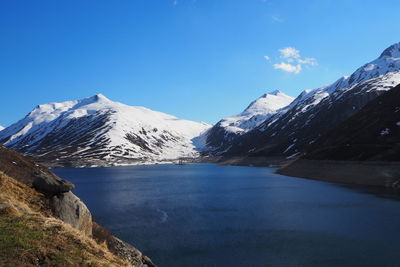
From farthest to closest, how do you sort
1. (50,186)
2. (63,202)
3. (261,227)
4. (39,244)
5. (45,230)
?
1. (261,227)
2. (50,186)
3. (63,202)
4. (45,230)
5. (39,244)

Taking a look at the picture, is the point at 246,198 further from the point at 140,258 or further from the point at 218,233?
the point at 140,258

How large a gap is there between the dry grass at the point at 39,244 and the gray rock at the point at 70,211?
4.14 metres

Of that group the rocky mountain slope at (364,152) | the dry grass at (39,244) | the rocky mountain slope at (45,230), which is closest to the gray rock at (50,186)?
the rocky mountain slope at (45,230)

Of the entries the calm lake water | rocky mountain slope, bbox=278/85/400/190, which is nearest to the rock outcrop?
the calm lake water

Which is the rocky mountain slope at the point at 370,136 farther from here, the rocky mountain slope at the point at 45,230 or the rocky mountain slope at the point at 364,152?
the rocky mountain slope at the point at 45,230

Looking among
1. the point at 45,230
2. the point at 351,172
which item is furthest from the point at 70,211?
the point at 351,172

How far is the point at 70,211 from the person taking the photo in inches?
925

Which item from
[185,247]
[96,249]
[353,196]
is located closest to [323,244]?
[185,247]

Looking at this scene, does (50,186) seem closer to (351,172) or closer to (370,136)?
(351,172)

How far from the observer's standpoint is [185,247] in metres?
40.0

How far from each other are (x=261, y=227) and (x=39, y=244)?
40354mm

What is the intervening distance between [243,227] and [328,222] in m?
13.8

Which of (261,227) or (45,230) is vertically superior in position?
(45,230)

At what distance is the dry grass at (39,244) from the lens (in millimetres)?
12133
